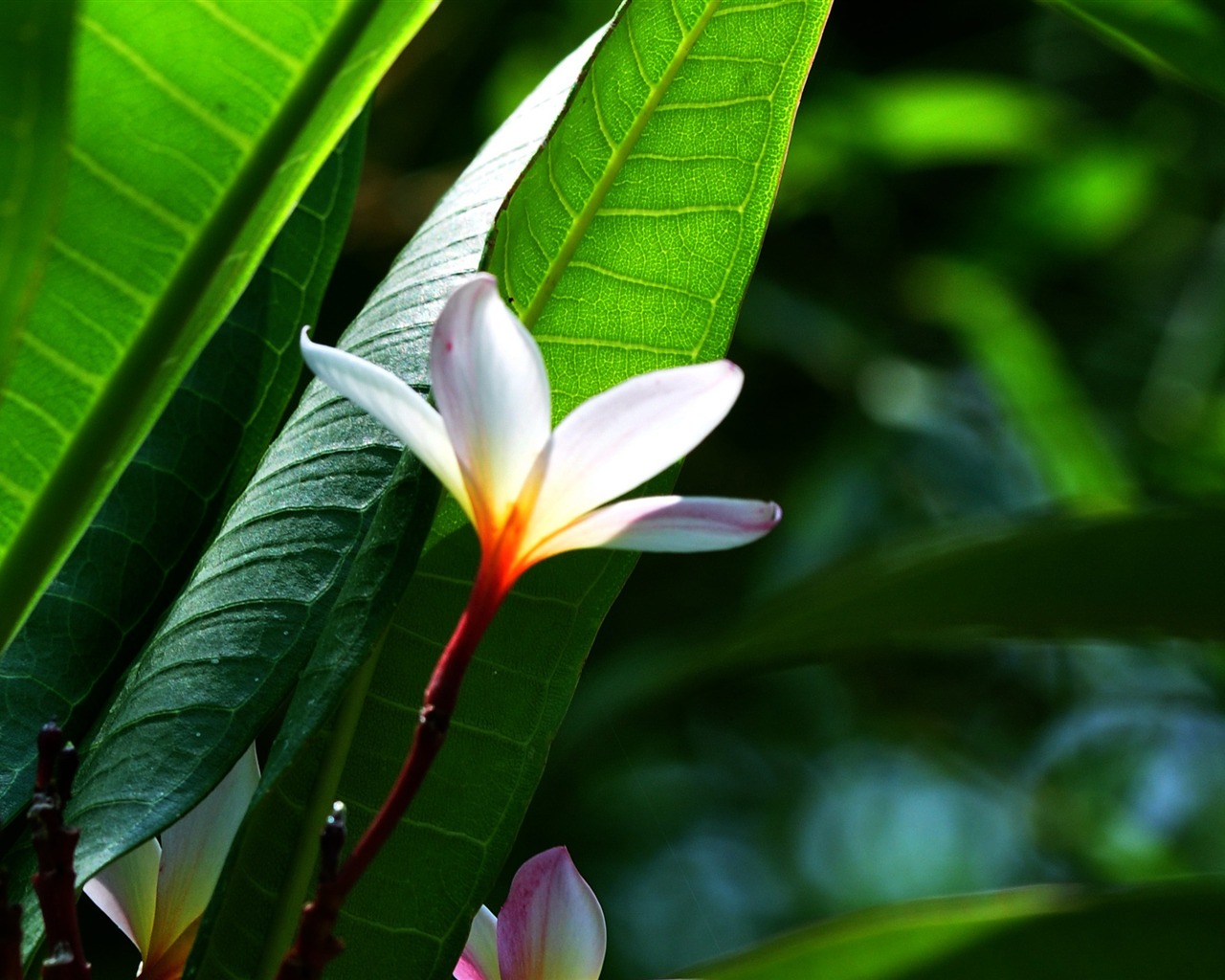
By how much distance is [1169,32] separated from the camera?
670 millimetres

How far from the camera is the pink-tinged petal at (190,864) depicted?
486mm

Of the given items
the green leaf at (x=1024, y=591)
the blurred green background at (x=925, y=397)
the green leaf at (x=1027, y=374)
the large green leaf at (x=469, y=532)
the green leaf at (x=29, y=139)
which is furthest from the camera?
the blurred green background at (x=925, y=397)

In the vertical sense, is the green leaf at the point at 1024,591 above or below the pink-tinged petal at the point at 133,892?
above

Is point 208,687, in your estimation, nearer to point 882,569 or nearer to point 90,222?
point 90,222

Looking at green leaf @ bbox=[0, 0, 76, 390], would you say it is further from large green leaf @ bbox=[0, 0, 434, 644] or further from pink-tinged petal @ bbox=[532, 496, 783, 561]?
pink-tinged petal @ bbox=[532, 496, 783, 561]

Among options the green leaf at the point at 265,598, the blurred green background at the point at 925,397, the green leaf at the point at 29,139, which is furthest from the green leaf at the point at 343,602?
the blurred green background at the point at 925,397

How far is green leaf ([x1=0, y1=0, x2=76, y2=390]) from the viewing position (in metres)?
0.35

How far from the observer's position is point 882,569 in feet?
2.03

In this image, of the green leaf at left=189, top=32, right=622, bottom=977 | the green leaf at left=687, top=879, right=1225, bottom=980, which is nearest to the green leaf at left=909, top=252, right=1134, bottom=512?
the green leaf at left=687, top=879, right=1225, bottom=980

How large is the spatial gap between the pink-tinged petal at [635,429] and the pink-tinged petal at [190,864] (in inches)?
7.1

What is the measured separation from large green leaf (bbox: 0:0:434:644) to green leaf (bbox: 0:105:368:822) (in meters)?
0.08

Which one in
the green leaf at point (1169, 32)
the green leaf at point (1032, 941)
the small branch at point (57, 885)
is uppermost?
the green leaf at point (1169, 32)

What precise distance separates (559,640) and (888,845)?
126 inches

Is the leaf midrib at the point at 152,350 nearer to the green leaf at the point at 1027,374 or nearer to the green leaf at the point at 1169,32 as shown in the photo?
the green leaf at the point at 1169,32
